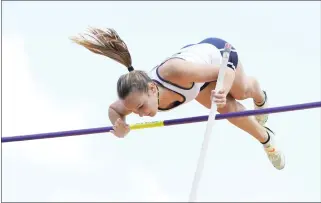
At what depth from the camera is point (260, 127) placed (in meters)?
6.27

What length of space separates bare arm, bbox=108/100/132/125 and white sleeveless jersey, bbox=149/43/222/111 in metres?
0.37

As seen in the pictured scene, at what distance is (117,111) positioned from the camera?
5695mm

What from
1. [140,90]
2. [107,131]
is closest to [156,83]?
[140,90]

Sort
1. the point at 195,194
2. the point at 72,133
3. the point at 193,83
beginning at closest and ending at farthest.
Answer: the point at 195,194 < the point at 193,83 < the point at 72,133

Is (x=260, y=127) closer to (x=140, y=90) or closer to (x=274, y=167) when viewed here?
(x=274, y=167)

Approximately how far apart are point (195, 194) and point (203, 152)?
1.32ft

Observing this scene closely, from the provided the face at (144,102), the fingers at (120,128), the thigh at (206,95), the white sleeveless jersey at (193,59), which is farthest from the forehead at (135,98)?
the thigh at (206,95)

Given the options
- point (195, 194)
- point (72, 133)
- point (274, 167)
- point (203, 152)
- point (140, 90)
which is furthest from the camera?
point (274, 167)

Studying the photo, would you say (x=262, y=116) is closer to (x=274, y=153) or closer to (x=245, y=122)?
(x=274, y=153)

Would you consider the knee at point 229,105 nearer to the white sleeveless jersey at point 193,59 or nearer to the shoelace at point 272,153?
the white sleeveless jersey at point 193,59

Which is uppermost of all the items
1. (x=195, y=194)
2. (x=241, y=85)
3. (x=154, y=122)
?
(x=241, y=85)

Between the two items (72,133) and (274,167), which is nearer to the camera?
(72,133)

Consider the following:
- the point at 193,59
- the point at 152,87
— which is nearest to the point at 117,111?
the point at 152,87

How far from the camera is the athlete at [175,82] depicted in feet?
17.2
